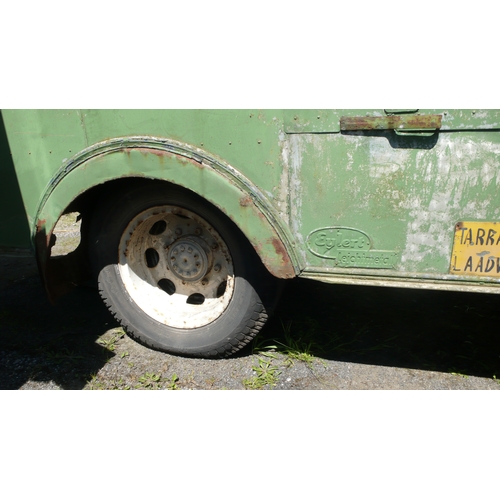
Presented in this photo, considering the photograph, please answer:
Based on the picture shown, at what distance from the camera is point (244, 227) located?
2.23m

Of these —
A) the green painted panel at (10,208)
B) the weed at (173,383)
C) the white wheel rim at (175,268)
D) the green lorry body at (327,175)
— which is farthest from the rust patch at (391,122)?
the green painted panel at (10,208)

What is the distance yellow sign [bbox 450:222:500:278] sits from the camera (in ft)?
6.47

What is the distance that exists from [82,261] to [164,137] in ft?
3.57

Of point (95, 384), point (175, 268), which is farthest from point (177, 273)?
point (95, 384)

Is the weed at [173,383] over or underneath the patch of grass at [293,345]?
over

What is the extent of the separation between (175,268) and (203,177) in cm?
81

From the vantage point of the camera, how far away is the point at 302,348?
9.34 ft

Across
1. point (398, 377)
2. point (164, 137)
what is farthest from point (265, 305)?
point (164, 137)

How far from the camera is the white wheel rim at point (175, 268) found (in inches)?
105

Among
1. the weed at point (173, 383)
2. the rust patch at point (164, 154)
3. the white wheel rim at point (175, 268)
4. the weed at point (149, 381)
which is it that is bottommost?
the weed at point (149, 381)

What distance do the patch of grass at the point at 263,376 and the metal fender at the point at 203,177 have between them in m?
0.69

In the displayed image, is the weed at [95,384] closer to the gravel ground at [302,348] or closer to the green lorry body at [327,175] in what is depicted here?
the gravel ground at [302,348]

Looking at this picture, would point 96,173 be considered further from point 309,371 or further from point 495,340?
point 495,340

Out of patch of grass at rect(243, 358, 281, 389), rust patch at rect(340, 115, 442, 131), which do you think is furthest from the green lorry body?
patch of grass at rect(243, 358, 281, 389)
